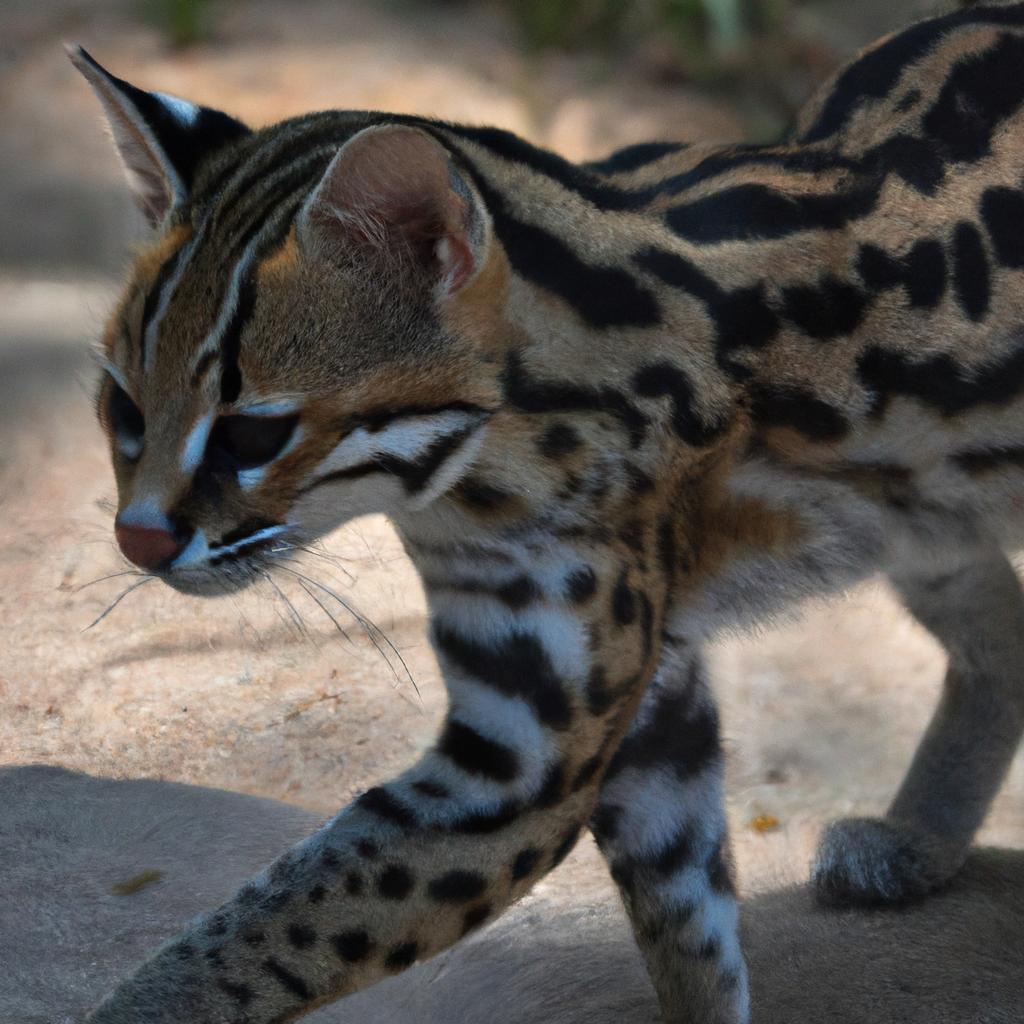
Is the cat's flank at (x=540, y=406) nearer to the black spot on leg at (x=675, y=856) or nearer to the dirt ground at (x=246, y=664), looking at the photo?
the black spot on leg at (x=675, y=856)

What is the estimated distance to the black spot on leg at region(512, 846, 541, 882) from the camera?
2547mm

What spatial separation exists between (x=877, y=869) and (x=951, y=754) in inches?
15.7

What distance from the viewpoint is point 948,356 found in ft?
8.80

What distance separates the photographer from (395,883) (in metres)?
2.50

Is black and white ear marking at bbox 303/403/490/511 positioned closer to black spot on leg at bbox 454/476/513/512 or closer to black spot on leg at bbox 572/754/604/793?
black spot on leg at bbox 454/476/513/512

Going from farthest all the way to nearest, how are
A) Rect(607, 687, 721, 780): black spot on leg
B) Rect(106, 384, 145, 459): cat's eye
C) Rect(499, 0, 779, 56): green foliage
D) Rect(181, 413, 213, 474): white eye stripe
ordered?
Rect(499, 0, 779, 56): green foliage < Rect(607, 687, 721, 780): black spot on leg < Rect(106, 384, 145, 459): cat's eye < Rect(181, 413, 213, 474): white eye stripe

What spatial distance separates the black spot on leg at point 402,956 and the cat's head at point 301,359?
2.22 feet

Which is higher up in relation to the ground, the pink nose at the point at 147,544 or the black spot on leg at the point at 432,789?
the pink nose at the point at 147,544

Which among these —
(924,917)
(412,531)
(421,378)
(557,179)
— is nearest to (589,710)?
(412,531)

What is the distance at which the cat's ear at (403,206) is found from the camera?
2146 mm

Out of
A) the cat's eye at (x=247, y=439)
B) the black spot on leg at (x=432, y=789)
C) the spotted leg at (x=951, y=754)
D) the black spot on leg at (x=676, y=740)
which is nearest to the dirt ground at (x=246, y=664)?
the black spot on leg at (x=676, y=740)

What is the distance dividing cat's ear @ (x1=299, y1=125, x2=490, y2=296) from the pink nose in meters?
0.49

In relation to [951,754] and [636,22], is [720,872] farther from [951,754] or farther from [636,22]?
[636,22]

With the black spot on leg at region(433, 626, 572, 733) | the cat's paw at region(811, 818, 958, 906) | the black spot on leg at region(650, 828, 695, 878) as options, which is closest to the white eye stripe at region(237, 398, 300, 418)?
the black spot on leg at region(433, 626, 572, 733)
